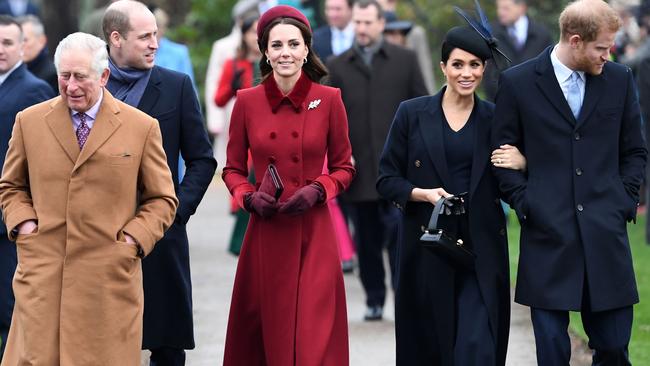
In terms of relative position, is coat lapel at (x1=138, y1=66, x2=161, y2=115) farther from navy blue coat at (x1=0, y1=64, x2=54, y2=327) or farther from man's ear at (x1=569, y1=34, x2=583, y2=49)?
man's ear at (x1=569, y1=34, x2=583, y2=49)

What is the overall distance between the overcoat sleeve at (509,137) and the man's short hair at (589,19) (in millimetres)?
442

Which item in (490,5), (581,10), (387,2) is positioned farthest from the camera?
(490,5)

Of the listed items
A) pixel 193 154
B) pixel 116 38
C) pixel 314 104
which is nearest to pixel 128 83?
pixel 116 38

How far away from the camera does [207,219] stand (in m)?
18.0

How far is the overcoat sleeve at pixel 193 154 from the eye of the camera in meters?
7.79

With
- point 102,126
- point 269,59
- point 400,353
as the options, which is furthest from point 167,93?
point 400,353

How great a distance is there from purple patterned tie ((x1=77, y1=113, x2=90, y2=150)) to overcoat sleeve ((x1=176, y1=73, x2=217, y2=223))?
97 cm

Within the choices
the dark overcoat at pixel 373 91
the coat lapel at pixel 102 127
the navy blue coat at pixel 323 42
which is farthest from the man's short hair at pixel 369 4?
the coat lapel at pixel 102 127

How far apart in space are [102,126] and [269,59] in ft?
4.62

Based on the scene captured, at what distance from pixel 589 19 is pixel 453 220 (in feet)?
3.93

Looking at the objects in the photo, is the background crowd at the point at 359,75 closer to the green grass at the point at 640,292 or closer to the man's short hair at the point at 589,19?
the green grass at the point at 640,292

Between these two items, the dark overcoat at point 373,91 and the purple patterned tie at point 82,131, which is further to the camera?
the dark overcoat at point 373,91

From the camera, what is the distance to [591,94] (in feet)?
24.8

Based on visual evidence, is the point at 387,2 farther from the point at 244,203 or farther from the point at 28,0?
the point at 244,203
